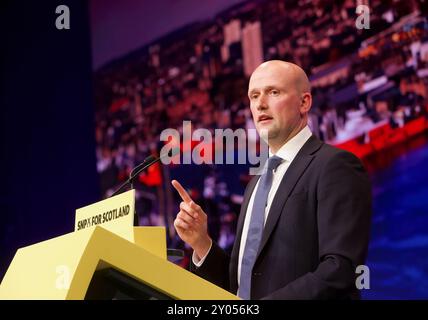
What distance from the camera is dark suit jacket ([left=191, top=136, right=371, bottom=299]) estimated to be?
167 centimetres

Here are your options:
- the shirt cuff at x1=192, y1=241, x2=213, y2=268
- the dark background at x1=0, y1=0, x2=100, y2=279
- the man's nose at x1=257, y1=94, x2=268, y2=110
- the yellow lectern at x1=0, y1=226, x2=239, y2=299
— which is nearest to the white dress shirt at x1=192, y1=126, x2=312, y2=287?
the shirt cuff at x1=192, y1=241, x2=213, y2=268

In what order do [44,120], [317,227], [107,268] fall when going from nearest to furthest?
[107,268], [317,227], [44,120]

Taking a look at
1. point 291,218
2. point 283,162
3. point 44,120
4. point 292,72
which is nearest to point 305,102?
point 292,72

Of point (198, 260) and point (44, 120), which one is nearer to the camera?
point (198, 260)

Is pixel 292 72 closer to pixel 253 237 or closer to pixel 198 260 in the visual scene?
pixel 253 237

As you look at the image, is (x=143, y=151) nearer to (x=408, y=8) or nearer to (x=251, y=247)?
(x=408, y=8)

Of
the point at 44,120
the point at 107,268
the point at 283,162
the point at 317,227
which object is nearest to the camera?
the point at 107,268

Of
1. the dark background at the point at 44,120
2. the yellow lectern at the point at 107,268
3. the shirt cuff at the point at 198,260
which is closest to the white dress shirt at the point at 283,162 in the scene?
the shirt cuff at the point at 198,260

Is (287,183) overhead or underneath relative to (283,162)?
underneath

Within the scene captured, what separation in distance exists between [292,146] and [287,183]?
17 cm

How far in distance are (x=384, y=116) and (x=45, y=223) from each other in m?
2.43

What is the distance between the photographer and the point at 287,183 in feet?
6.38

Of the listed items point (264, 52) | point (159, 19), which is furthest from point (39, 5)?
point (264, 52)
